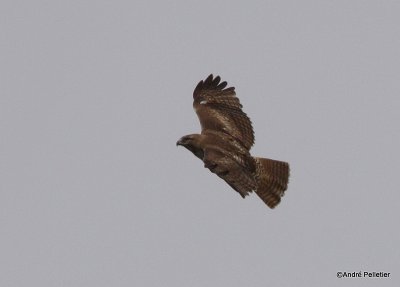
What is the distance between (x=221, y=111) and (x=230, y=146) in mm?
1219

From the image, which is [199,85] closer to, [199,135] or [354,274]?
[199,135]

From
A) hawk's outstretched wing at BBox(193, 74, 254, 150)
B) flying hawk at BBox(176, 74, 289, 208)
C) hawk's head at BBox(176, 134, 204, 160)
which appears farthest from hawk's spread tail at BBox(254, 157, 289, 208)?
hawk's head at BBox(176, 134, 204, 160)

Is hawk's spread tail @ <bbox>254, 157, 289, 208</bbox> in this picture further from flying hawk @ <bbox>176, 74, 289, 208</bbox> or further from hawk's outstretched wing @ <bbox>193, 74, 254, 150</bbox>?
hawk's outstretched wing @ <bbox>193, 74, 254, 150</bbox>

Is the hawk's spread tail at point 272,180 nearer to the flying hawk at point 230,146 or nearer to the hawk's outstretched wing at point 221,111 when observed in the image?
the flying hawk at point 230,146

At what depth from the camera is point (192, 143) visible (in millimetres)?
21438

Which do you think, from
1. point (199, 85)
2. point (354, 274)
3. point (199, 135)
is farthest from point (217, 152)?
point (354, 274)

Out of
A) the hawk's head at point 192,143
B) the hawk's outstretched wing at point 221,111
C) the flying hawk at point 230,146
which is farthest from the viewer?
the hawk's outstretched wing at point 221,111

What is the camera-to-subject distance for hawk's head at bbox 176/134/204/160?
2144 centimetres

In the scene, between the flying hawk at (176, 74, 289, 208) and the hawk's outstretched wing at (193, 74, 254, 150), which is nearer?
the flying hawk at (176, 74, 289, 208)

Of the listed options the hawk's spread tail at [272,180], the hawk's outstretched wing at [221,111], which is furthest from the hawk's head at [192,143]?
the hawk's spread tail at [272,180]

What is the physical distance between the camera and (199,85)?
74.9 feet

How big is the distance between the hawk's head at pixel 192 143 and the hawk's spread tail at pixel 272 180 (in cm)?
115

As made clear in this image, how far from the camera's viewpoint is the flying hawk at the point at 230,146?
2045 centimetres

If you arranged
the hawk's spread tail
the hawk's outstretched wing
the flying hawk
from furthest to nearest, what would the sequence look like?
the hawk's outstretched wing → the hawk's spread tail → the flying hawk
